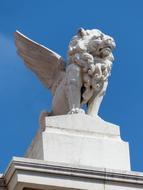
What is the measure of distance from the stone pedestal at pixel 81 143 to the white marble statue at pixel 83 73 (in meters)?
0.44

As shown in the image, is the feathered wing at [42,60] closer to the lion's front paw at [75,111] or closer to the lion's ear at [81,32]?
the lion's ear at [81,32]

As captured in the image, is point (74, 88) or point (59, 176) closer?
point (59, 176)

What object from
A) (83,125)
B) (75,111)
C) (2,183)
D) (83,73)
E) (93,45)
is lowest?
(2,183)

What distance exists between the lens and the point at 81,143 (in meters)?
22.1

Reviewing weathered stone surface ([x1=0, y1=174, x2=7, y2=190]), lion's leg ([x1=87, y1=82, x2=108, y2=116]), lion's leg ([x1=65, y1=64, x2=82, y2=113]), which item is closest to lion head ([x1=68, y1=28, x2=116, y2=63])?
lion's leg ([x1=65, y1=64, x2=82, y2=113])

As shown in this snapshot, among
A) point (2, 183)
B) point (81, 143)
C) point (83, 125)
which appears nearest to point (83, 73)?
point (83, 125)

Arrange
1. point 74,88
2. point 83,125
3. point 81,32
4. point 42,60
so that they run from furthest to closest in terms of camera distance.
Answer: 1. point 42,60
2. point 81,32
3. point 74,88
4. point 83,125

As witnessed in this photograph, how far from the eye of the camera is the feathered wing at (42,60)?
932 inches

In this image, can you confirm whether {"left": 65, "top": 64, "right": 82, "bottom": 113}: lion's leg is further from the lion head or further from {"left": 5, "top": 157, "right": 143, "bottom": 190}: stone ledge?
{"left": 5, "top": 157, "right": 143, "bottom": 190}: stone ledge

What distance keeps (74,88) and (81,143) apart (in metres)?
1.36

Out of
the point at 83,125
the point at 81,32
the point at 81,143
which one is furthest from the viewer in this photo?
the point at 81,32

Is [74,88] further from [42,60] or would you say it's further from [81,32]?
[42,60]

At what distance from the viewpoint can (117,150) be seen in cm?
2233

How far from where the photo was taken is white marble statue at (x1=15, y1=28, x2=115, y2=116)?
2292 cm
